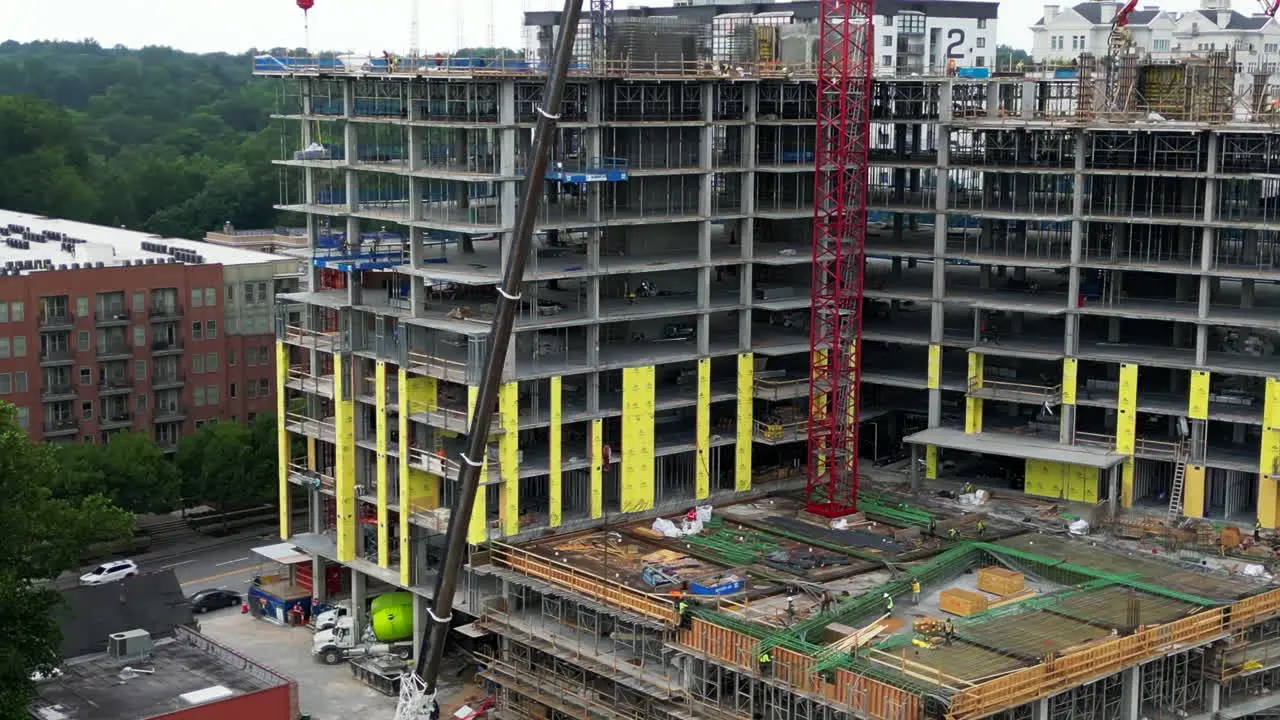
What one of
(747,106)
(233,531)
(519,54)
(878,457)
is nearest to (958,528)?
(878,457)

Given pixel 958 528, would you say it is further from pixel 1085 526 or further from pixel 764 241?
pixel 764 241

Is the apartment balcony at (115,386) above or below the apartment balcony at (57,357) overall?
below

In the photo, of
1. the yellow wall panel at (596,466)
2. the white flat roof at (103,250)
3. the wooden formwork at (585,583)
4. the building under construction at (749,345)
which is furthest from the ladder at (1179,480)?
the white flat roof at (103,250)

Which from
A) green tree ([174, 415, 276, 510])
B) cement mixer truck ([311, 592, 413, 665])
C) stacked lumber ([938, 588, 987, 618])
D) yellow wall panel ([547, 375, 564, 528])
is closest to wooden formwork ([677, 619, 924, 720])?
stacked lumber ([938, 588, 987, 618])

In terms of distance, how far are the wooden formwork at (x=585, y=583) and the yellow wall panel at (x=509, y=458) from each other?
166 cm

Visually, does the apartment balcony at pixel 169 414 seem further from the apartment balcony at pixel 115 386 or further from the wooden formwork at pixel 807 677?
the wooden formwork at pixel 807 677

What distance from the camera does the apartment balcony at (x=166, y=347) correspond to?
106625 mm

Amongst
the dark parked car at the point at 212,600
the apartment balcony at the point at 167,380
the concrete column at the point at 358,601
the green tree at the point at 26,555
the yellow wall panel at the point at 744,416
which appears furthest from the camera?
the apartment balcony at the point at 167,380

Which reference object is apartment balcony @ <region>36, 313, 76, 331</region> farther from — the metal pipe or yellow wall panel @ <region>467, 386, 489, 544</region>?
the metal pipe

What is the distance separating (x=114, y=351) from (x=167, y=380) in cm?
396

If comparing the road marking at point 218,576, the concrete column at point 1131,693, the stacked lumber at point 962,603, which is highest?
the stacked lumber at point 962,603

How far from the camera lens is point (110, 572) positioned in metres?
90.0

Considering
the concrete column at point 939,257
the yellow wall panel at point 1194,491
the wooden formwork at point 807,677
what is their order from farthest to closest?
the concrete column at point 939,257 < the yellow wall panel at point 1194,491 < the wooden formwork at point 807,677

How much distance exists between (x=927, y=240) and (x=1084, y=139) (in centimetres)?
1278
